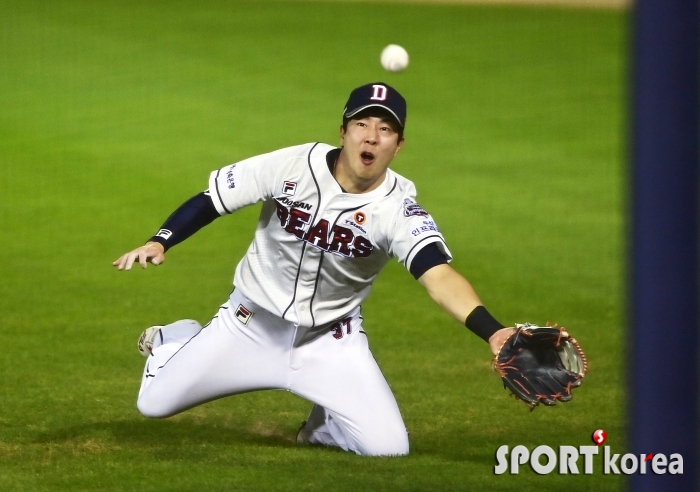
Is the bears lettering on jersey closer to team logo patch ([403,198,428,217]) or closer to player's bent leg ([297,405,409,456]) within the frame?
team logo patch ([403,198,428,217])

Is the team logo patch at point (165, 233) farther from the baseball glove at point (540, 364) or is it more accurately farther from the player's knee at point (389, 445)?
the baseball glove at point (540, 364)

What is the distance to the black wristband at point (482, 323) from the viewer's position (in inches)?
176

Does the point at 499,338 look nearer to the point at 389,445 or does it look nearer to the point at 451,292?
the point at 451,292

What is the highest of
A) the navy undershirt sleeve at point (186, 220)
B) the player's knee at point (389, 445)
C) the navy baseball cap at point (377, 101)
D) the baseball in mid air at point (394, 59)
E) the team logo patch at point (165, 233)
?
the baseball in mid air at point (394, 59)

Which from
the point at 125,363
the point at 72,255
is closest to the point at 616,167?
the point at 72,255

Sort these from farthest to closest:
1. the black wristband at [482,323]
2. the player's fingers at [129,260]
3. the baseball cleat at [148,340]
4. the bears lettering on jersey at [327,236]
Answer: the baseball cleat at [148,340], the bears lettering on jersey at [327,236], the player's fingers at [129,260], the black wristband at [482,323]

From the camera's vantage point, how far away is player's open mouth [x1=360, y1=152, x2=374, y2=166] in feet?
17.3

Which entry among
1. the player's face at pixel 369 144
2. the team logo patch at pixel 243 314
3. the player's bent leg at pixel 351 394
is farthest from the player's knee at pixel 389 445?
the player's face at pixel 369 144

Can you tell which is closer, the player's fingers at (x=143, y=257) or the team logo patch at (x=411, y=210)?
the player's fingers at (x=143, y=257)

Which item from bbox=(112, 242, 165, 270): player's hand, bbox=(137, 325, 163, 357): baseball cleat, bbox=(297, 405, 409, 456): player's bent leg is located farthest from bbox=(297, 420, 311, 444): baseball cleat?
bbox=(112, 242, 165, 270): player's hand

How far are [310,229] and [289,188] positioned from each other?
0.21 metres

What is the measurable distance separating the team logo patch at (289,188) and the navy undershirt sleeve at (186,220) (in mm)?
353

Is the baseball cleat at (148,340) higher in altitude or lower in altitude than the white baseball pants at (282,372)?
higher

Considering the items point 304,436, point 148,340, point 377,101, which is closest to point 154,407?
point 148,340
